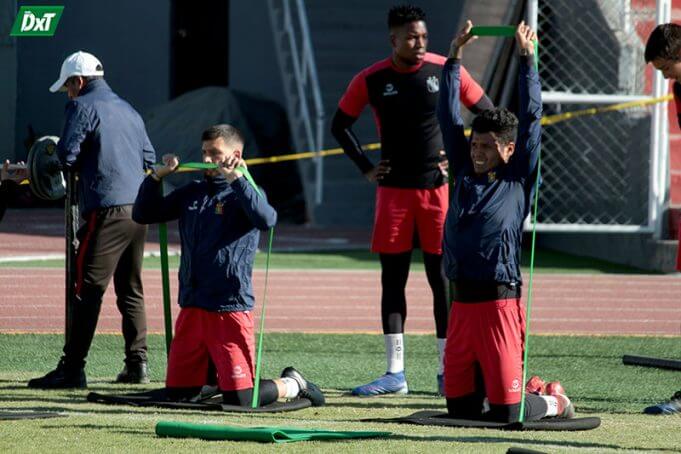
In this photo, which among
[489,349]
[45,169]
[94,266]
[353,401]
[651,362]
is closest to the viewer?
[489,349]

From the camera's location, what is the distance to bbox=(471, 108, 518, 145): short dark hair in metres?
7.25

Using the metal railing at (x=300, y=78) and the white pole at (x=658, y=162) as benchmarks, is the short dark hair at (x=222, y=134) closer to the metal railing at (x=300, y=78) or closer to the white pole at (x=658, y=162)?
the white pole at (x=658, y=162)

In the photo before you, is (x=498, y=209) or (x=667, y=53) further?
(x=667, y=53)

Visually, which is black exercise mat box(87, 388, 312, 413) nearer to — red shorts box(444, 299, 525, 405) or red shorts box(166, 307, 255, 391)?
red shorts box(166, 307, 255, 391)

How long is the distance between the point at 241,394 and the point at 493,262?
1404 millimetres

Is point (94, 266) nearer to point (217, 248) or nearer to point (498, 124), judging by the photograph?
point (217, 248)

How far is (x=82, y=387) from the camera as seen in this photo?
8.55m

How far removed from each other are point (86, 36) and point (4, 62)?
7.79 m

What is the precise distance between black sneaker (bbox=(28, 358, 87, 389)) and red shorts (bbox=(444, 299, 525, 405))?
7.44 feet

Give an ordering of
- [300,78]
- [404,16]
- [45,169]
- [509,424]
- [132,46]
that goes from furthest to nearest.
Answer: [132,46]
[300,78]
[45,169]
[404,16]
[509,424]

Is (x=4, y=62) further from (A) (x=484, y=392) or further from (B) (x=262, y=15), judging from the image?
(B) (x=262, y=15)

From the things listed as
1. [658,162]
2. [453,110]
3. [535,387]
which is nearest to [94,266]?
[453,110]

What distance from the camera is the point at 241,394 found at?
7613mm

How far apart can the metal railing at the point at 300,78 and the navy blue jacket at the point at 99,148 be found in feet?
39.4
